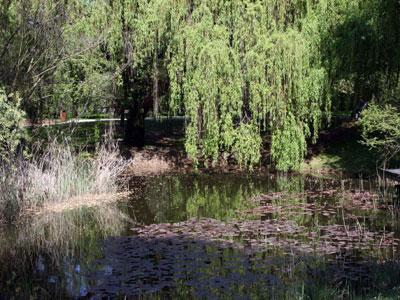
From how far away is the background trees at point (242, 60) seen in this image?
14.9m

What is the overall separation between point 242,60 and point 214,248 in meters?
7.89

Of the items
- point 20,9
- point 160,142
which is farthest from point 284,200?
point 160,142

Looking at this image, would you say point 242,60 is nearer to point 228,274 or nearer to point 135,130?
point 135,130

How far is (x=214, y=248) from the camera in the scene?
8570 mm

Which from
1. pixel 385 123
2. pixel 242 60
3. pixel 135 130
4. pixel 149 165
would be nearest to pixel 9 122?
pixel 242 60

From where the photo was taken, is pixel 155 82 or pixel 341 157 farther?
pixel 341 157

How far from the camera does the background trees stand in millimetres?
14891

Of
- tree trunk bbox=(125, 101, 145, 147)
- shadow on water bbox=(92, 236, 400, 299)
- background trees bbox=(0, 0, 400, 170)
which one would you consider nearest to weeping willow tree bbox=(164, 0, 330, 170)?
background trees bbox=(0, 0, 400, 170)

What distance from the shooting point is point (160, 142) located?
20.5m

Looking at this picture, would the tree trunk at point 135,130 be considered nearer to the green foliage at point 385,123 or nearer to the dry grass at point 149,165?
the dry grass at point 149,165

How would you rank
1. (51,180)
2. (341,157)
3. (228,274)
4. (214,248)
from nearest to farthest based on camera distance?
(228,274)
(214,248)
(51,180)
(341,157)

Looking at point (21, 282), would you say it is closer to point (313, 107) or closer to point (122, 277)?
point (122, 277)

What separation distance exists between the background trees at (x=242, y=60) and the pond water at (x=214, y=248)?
9.25 ft

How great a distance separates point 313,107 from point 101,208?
7.05 m
